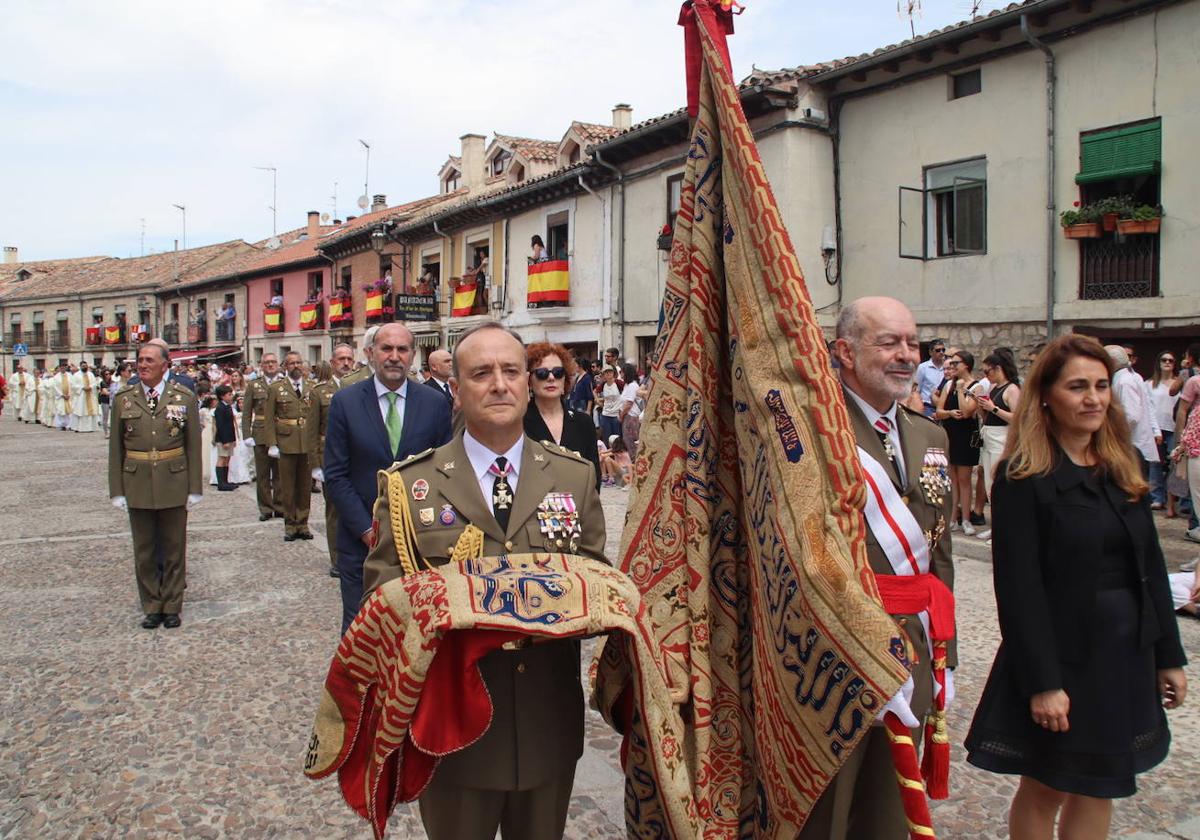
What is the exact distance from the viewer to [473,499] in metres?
2.29

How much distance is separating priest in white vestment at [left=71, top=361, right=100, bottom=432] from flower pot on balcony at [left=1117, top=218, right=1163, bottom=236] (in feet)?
89.1

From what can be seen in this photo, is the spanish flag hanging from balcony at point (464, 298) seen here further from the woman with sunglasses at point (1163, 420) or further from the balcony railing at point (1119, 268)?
the woman with sunglasses at point (1163, 420)

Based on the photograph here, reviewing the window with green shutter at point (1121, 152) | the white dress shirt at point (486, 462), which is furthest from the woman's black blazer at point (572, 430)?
the window with green shutter at point (1121, 152)

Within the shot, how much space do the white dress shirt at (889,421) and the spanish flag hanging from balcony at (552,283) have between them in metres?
20.1

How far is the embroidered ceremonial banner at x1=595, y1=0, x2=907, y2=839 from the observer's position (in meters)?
1.84

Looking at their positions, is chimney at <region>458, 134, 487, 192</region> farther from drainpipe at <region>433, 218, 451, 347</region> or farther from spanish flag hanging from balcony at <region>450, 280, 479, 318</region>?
spanish flag hanging from balcony at <region>450, 280, 479, 318</region>

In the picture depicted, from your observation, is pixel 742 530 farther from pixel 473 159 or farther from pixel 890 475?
pixel 473 159

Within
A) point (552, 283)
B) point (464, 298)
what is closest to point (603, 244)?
point (552, 283)

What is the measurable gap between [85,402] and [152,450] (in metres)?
25.0

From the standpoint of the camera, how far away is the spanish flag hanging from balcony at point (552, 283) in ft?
73.6

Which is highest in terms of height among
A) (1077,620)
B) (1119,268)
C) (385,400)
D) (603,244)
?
(603,244)

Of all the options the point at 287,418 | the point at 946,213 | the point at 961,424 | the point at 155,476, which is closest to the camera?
the point at 155,476

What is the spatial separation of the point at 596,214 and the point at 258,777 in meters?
18.9

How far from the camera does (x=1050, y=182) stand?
12781 mm
